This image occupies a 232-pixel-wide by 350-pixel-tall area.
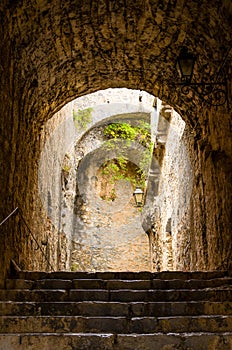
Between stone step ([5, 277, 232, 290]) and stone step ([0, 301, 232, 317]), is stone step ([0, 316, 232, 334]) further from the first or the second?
stone step ([5, 277, 232, 290])

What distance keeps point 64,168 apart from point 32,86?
23.2 feet

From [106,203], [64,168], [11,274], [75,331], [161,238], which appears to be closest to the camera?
[75,331]

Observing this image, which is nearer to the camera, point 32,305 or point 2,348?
point 2,348

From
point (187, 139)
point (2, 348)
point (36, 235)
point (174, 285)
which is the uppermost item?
point (187, 139)

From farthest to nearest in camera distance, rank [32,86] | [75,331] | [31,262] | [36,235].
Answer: [36,235] → [31,262] → [32,86] → [75,331]

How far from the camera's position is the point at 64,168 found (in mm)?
13945

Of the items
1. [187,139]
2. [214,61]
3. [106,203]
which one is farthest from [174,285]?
[106,203]

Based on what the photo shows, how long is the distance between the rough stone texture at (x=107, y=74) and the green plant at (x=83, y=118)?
7.41 meters

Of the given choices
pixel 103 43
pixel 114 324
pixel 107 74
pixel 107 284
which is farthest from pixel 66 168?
pixel 114 324

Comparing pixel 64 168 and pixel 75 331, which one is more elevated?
pixel 64 168

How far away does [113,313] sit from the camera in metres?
4.32

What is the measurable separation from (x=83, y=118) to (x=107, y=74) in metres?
8.32

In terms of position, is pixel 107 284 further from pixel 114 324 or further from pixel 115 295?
pixel 114 324

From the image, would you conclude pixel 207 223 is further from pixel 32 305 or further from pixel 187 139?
pixel 32 305
